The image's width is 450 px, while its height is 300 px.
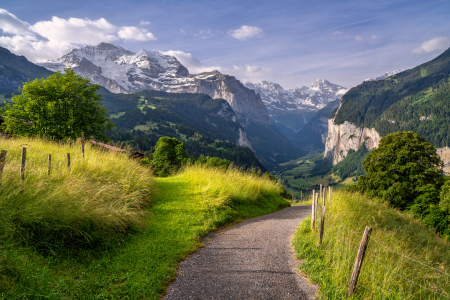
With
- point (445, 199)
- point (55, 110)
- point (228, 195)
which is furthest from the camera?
point (445, 199)

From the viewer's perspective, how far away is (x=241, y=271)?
6215 millimetres

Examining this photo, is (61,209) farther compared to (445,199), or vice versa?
(445,199)

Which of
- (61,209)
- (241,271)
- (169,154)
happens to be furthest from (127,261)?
(169,154)

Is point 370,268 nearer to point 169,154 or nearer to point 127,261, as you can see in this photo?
point 127,261

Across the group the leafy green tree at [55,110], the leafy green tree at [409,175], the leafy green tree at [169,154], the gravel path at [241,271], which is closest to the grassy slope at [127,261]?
the gravel path at [241,271]

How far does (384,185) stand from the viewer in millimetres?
28062

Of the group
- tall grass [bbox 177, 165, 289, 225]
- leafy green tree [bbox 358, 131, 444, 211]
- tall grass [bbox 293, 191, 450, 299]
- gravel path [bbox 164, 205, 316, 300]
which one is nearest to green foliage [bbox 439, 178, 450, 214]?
leafy green tree [bbox 358, 131, 444, 211]

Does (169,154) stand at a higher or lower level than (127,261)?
lower

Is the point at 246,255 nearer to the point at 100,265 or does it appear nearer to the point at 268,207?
the point at 100,265

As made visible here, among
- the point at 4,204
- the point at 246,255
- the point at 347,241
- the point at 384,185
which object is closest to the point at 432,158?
the point at 384,185

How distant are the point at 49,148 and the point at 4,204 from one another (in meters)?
6.74

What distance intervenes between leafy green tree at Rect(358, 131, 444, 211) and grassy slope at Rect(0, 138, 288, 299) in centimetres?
2461

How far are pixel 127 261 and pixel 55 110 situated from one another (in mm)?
22360

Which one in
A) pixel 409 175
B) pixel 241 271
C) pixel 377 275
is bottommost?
pixel 241 271
